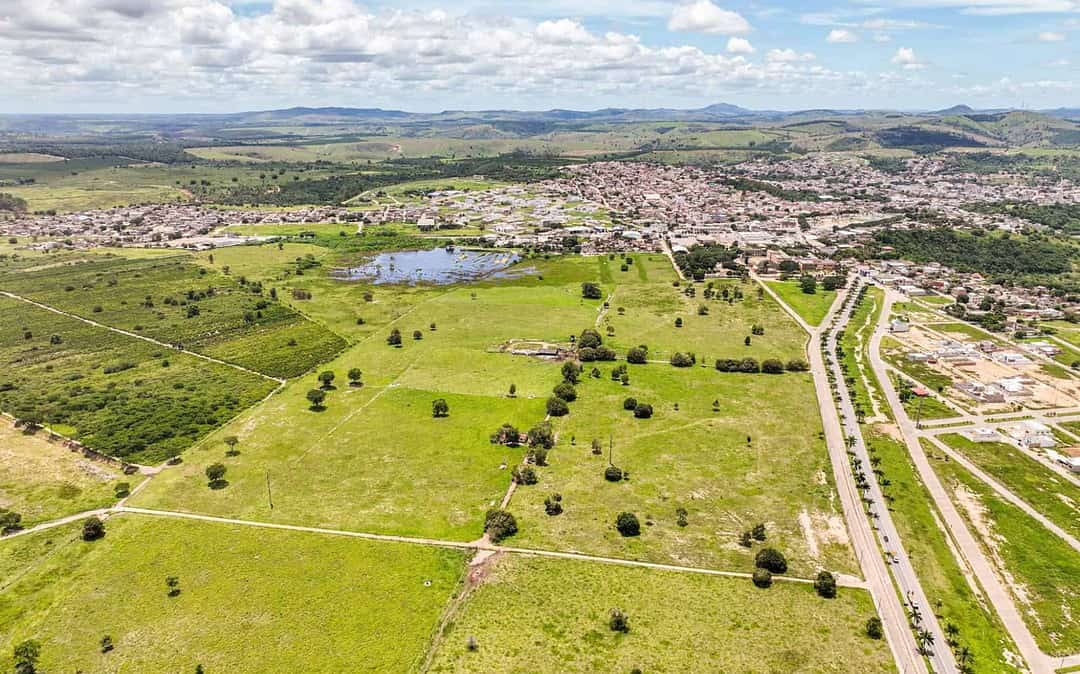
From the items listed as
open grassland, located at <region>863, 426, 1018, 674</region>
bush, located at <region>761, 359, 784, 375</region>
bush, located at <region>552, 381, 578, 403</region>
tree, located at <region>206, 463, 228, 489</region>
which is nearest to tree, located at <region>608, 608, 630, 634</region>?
open grassland, located at <region>863, 426, 1018, 674</region>

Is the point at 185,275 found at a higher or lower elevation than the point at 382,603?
higher

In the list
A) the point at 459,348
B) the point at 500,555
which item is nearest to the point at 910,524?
the point at 500,555

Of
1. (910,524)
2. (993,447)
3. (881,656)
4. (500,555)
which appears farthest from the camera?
(993,447)

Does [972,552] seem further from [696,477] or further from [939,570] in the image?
[696,477]

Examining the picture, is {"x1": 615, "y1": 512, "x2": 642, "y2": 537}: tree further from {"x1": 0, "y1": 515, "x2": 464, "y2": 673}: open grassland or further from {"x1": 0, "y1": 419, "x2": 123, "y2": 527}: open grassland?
{"x1": 0, "y1": 419, "x2": 123, "y2": 527}: open grassland

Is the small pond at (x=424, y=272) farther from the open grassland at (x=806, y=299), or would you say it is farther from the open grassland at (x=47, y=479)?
the open grassland at (x=47, y=479)

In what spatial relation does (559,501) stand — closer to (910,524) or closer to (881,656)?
(881,656)
